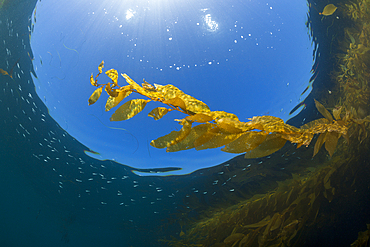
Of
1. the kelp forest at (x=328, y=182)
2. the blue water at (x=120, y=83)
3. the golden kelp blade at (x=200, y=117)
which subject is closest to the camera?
the golden kelp blade at (x=200, y=117)

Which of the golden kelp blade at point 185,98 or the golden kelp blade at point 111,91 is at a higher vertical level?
the golden kelp blade at point 111,91

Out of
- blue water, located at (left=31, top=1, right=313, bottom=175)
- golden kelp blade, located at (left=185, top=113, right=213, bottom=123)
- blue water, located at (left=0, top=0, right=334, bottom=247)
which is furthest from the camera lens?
blue water, located at (left=31, top=1, right=313, bottom=175)

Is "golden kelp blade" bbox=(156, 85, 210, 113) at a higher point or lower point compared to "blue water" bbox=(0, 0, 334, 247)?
lower

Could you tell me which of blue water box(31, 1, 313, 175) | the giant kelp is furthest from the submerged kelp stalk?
blue water box(31, 1, 313, 175)

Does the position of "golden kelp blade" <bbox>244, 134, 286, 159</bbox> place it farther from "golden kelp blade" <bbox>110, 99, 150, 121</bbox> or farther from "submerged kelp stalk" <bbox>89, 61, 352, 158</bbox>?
"golden kelp blade" <bbox>110, 99, 150, 121</bbox>

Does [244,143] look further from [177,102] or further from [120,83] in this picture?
[120,83]

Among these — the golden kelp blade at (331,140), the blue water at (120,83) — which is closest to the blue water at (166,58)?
the blue water at (120,83)

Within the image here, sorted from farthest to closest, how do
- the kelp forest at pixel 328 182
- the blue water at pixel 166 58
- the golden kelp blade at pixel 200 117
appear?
the blue water at pixel 166 58 → the kelp forest at pixel 328 182 → the golden kelp blade at pixel 200 117

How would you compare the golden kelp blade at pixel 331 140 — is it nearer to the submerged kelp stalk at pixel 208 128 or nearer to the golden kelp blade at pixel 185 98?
the submerged kelp stalk at pixel 208 128

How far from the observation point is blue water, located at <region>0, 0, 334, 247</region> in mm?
409

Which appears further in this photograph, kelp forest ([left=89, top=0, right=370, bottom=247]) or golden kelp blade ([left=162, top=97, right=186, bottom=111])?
kelp forest ([left=89, top=0, right=370, bottom=247])

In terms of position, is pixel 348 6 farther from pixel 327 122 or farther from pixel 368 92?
pixel 327 122

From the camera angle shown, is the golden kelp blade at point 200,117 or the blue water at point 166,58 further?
the blue water at point 166,58

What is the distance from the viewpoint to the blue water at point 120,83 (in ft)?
1.34
